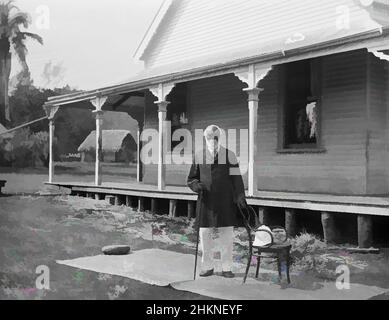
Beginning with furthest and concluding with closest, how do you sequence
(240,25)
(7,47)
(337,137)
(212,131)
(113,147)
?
1. (113,147)
2. (7,47)
3. (240,25)
4. (337,137)
5. (212,131)

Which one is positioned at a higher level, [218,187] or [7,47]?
[7,47]

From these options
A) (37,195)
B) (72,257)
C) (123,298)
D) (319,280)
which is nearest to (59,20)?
(72,257)

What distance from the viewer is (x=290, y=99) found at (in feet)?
42.6

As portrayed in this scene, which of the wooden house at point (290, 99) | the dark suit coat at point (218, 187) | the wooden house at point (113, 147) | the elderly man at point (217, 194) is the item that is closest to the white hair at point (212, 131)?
the elderly man at point (217, 194)

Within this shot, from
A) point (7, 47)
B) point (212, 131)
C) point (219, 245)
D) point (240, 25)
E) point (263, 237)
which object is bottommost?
point (219, 245)

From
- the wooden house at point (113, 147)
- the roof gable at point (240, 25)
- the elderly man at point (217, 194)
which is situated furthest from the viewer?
the wooden house at point (113, 147)

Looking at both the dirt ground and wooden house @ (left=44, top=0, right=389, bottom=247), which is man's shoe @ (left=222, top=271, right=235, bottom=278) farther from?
wooden house @ (left=44, top=0, right=389, bottom=247)

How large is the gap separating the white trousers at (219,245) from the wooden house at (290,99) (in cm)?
311

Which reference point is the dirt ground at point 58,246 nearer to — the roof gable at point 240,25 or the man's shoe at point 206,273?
the man's shoe at point 206,273

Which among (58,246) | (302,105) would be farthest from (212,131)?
(302,105)

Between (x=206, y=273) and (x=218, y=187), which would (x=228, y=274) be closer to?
(x=206, y=273)

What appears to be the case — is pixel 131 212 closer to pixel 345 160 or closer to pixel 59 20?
pixel 345 160

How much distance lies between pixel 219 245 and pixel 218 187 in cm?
76

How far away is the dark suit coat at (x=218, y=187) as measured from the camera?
6742 millimetres
